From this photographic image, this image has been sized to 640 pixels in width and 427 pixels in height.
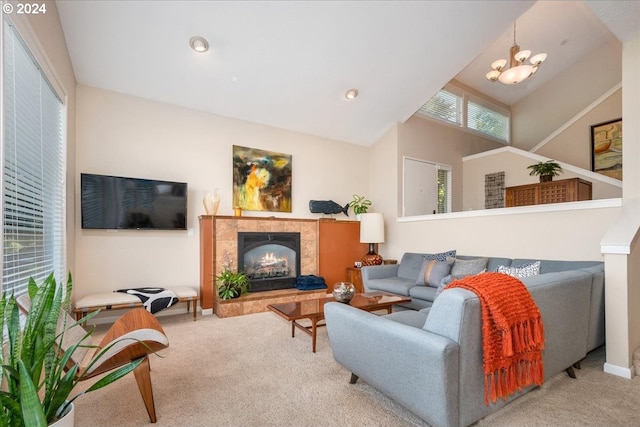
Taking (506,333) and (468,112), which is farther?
(468,112)

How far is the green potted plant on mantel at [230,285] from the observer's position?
4004 millimetres

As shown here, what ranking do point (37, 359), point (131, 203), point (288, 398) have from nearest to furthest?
point (37, 359) → point (288, 398) → point (131, 203)

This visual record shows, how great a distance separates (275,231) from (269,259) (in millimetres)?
451

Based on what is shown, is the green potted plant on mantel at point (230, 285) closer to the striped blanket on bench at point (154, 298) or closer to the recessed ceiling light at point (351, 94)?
the striped blanket on bench at point (154, 298)

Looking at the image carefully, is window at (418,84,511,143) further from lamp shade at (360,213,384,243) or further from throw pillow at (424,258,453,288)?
throw pillow at (424,258,453,288)

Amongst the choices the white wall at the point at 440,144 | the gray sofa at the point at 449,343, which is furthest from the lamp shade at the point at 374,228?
the gray sofa at the point at 449,343

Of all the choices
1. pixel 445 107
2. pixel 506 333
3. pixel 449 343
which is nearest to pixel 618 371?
pixel 506 333

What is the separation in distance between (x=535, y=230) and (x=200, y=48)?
4.40 m

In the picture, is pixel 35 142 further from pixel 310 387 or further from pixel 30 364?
pixel 310 387

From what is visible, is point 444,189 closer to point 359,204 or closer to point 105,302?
point 359,204

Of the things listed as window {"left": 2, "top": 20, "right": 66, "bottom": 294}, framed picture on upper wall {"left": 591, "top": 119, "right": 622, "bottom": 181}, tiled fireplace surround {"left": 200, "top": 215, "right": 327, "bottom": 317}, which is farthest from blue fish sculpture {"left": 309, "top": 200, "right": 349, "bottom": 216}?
framed picture on upper wall {"left": 591, "top": 119, "right": 622, "bottom": 181}

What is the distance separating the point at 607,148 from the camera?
5.50m

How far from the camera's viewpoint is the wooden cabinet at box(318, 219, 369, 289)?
5.16 m

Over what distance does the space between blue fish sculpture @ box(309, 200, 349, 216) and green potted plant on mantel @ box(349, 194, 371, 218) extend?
310 mm
